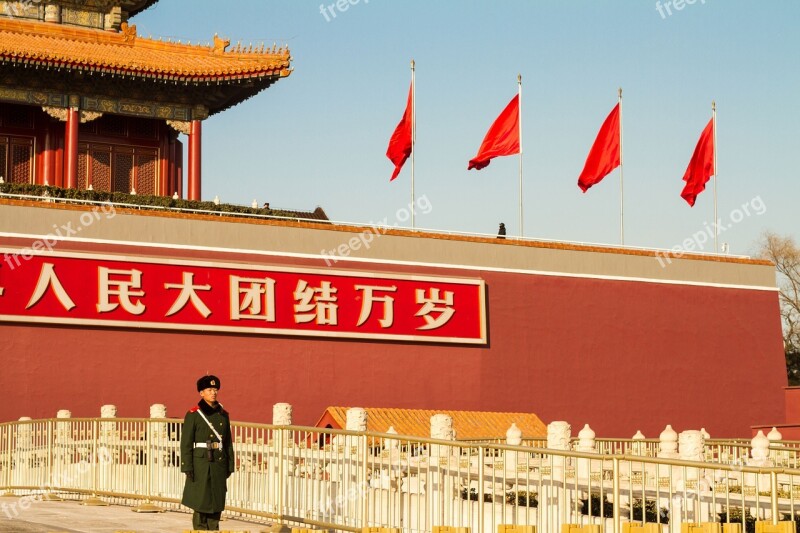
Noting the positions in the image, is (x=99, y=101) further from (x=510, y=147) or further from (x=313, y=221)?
(x=510, y=147)

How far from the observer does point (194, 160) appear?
2748 cm

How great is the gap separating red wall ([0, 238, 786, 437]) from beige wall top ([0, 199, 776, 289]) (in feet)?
0.87

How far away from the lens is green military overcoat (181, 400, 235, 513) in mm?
10797

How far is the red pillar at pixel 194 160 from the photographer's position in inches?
1076

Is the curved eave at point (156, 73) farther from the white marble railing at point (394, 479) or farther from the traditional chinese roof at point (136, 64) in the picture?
the white marble railing at point (394, 479)

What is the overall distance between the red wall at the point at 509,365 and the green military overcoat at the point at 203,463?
11.7m

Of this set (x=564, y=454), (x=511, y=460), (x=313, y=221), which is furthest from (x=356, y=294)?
(x=564, y=454)

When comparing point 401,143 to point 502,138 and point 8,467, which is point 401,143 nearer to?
point 502,138

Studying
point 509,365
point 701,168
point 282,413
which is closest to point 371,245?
point 509,365

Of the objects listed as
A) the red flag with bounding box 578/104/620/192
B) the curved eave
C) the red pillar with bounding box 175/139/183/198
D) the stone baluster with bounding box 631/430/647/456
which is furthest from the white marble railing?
the red pillar with bounding box 175/139/183/198

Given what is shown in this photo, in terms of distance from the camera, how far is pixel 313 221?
2480cm

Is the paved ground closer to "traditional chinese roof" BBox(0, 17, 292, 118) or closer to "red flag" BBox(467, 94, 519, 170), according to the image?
"traditional chinese roof" BBox(0, 17, 292, 118)

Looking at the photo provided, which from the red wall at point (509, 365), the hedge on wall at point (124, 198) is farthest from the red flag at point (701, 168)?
the hedge on wall at point (124, 198)

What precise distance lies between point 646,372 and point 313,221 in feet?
25.4
